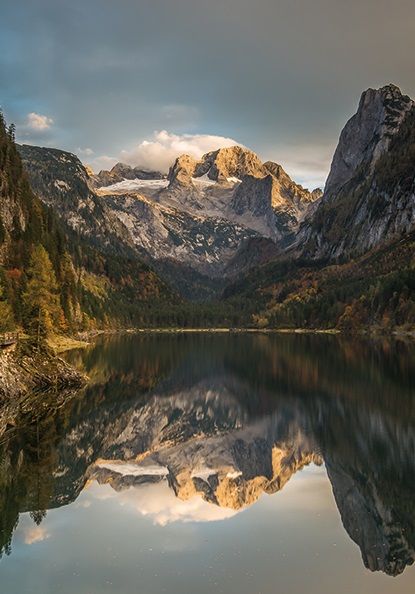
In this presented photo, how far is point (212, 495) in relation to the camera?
34.8 meters

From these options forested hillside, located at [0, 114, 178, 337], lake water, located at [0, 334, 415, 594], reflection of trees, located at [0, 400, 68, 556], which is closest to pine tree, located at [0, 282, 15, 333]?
forested hillside, located at [0, 114, 178, 337]

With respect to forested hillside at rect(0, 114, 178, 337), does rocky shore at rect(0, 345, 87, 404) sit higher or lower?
lower

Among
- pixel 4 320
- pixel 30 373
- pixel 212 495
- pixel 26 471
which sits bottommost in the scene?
pixel 30 373

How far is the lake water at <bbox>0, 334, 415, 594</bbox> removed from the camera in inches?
890

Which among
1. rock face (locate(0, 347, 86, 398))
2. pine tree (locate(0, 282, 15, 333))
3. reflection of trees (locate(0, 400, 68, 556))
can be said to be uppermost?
pine tree (locate(0, 282, 15, 333))

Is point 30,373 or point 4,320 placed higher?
point 4,320

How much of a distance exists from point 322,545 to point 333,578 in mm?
3390

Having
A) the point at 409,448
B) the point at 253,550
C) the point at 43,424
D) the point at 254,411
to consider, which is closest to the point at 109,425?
the point at 43,424

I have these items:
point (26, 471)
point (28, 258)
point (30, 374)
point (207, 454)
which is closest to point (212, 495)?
point (207, 454)

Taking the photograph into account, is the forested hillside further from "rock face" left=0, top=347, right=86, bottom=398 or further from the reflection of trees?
the reflection of trees

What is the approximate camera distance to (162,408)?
216 ft

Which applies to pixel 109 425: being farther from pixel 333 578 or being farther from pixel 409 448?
pixel 333 578

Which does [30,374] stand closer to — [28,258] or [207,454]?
[207,454]

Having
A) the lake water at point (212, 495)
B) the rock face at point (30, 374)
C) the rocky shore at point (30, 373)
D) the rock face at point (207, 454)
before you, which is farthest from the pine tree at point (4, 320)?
the rock face at point (207, 454)
